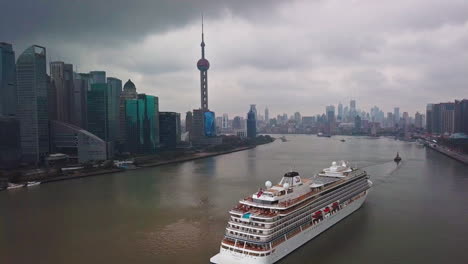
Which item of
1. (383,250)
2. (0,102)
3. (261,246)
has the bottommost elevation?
(383,250)

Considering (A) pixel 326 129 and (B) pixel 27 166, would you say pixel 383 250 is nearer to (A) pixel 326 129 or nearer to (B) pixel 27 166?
(B) pixel 27 166

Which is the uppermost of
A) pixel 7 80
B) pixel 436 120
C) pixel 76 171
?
pixel 7 80

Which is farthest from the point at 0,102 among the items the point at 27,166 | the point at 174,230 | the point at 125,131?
the point at 174,230

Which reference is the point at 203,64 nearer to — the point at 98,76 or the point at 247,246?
the point at 98,76

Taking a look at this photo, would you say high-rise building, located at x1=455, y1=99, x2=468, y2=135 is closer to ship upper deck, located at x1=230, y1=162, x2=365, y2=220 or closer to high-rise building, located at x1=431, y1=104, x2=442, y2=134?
high-rise building, located at x1=431, y1=104, x2=442, y2=134

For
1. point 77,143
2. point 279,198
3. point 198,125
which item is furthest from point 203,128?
point 279,198

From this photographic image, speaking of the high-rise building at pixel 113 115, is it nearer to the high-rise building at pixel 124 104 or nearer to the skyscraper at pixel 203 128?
the high-rise building at pixel 124 104

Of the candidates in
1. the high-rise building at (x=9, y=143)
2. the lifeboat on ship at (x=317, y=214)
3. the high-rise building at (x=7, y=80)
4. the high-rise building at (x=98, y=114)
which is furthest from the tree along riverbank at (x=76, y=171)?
Answer: the lifeboat on ship at (x=317, y=214)
